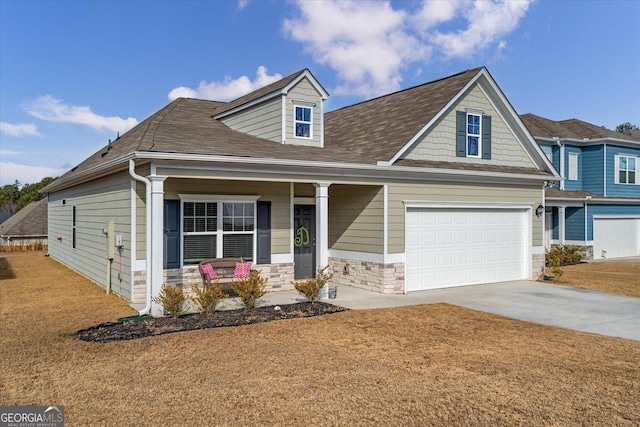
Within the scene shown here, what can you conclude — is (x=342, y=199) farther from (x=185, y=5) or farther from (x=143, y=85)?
(x=143, y=85)

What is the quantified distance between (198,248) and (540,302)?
8276 mm

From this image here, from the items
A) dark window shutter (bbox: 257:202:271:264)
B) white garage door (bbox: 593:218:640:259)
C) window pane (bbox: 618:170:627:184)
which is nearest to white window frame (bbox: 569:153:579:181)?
window pane (bbox: 618:170:627:184)

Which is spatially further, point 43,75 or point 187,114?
point 43,75

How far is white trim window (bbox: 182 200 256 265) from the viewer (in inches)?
456

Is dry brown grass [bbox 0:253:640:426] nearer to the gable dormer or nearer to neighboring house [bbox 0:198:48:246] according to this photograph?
the gable dormer

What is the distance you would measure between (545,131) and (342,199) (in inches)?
546

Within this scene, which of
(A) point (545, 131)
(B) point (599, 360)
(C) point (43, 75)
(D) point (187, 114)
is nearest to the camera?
(B) point (599, 360)

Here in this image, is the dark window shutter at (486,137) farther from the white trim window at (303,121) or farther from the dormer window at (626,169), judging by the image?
the dormer window at (626,169)

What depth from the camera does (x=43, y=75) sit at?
18.6 meters

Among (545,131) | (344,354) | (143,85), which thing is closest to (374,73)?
(545,131)

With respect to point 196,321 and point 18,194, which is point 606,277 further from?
point 18,194

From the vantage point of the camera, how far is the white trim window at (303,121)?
13312 millimetres

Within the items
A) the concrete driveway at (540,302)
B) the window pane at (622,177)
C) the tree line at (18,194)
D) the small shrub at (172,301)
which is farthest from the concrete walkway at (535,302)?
the tree line at (18,194)

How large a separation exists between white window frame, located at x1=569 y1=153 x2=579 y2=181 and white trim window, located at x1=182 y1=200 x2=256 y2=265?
17.9 metres
